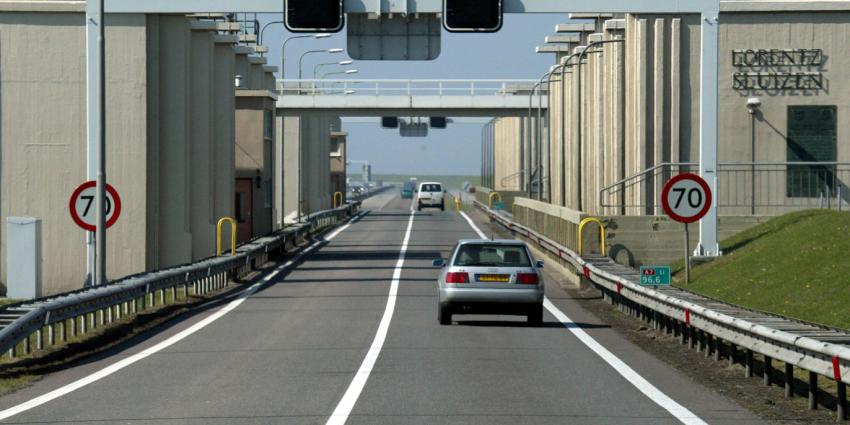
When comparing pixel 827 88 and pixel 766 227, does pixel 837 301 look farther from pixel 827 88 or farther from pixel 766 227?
pixel 827 88

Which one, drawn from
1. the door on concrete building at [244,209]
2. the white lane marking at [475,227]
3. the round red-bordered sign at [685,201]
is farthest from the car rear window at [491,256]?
the white lane marking at [475,227]

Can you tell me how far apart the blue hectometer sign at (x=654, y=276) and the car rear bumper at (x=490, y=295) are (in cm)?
169

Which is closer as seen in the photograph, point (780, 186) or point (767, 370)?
point (767, 370)

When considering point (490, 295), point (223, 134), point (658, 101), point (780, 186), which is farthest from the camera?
point (223, 134)

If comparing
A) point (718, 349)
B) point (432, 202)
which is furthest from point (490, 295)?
point (432, 202)

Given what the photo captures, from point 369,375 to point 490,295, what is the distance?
7.39 meters

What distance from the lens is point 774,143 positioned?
43594 mm

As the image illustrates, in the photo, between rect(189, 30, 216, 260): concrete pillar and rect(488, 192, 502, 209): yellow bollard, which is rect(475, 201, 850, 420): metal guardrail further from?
rect(488, 192, 502, 209): yellow bollard

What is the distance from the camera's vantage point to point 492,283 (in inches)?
944

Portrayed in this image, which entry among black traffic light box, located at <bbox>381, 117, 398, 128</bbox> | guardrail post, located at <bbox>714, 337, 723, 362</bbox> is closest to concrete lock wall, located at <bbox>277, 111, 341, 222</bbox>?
black traffic light box, located at <bbox>381, 117, 398, 128</bbox>

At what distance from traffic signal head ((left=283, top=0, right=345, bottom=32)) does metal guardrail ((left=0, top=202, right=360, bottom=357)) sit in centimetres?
517

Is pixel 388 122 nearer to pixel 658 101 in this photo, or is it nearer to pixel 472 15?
pixel 658 101

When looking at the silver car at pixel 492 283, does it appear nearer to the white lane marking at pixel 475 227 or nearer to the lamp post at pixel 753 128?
the lamp post at pixel 753 128

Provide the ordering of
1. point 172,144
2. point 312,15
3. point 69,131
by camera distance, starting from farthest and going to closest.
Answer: point 172,144 < point 69,131 < point 312,15
